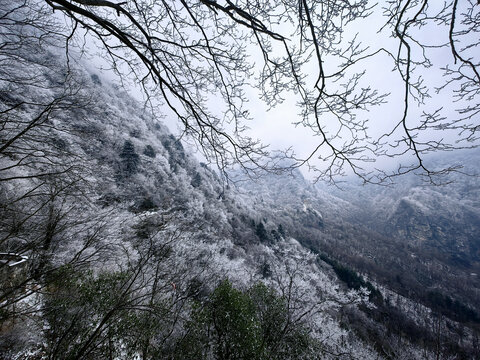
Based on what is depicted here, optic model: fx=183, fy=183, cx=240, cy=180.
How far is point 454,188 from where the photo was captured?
510ft

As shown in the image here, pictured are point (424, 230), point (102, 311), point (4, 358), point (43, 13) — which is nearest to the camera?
point (43, 13)

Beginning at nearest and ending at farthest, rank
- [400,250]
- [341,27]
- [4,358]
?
[341,27] → [4,358] → [400,250]

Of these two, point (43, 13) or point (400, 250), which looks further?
point (400, 250)

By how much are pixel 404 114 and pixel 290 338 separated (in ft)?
32.1

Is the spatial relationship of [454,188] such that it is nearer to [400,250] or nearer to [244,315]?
[400,250]

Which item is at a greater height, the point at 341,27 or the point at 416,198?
the point at 341,27

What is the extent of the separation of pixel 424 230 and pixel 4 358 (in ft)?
602

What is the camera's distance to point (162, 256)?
5199 millimetres

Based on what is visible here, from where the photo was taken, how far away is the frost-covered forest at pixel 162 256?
2.62 meters

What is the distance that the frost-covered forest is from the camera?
2.62m

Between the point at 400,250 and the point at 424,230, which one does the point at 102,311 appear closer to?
the point at 400,250

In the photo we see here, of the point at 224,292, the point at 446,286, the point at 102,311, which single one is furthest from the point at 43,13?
the point at 446,286

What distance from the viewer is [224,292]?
7.35m

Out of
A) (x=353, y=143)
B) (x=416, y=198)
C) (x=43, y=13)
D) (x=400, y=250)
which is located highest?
(x=43, y=13)
